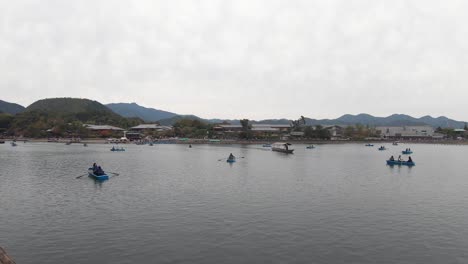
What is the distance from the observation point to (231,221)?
3148 centimetres

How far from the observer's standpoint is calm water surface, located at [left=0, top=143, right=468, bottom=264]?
77.9 feet

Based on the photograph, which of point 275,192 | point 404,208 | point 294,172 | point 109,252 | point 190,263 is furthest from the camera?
point 294,172

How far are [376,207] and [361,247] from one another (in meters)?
14.2

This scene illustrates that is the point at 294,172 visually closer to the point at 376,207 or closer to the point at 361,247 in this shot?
the point at 376,207

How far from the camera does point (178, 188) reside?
4850 cm

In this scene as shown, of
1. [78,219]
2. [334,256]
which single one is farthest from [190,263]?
[78,219]

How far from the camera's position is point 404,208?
37.7 m

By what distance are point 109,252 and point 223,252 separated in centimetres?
767

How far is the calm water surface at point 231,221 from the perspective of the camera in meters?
23.8

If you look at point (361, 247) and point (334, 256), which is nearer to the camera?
point (334, 256)

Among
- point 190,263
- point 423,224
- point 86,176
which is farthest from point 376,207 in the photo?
point 86,176

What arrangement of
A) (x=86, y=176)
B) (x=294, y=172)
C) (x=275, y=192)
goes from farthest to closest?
(x=294, y=172) < (x=86, y=176) < (x=275, y=192)

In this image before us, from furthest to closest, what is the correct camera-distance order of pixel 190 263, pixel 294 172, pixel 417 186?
pixel 294 172
pixel 417 186
pixel 190 263

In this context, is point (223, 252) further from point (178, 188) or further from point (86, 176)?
point (86, 176)
